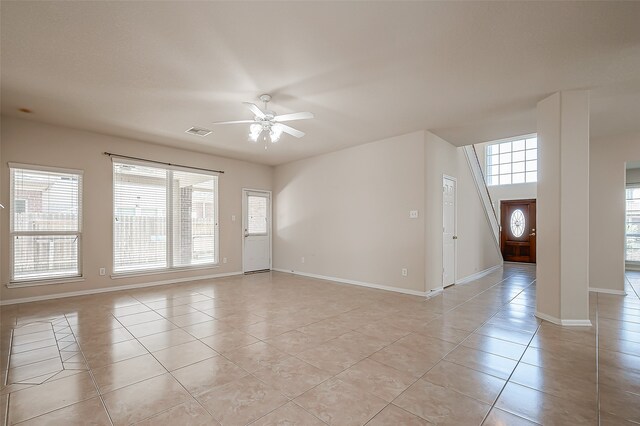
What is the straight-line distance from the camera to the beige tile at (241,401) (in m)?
1.81

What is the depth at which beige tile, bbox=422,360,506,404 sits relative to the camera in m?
2.06

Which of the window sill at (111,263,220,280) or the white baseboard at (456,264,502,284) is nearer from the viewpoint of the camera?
the window sill at (111,263,220,280)

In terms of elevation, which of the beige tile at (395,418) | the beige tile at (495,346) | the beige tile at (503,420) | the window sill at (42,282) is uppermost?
the window sill at (42,282)

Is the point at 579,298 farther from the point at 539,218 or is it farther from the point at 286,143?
the point at 286,143

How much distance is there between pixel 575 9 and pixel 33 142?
6.85 m

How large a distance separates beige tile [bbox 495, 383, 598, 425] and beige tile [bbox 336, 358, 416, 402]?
64 centimetres

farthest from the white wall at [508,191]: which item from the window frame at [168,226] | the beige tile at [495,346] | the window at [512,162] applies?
the window frame at [168,226]

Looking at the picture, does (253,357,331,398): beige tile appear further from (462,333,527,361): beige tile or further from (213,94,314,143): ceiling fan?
(213,94,314,143): ceiling fan

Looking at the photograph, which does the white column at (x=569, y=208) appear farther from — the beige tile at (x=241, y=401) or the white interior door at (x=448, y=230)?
the beige tile at (x=241, y=401)

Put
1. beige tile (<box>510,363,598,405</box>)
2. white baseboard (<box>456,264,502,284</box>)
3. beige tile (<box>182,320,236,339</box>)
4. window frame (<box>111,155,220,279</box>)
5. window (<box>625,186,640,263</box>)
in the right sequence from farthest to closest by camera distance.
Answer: window (<box>625,186,640,263</box>) → white baseboard (<box>456,264,502,284</box>) → window frame (<box>111,155,220,279</box>) → beige tile (<box>182,320,236,339</box>) → beige tile (<box>510,363,598,405</box>)

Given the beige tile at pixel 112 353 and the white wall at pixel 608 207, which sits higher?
the white wall at pixel 608 207

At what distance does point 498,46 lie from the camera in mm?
2547

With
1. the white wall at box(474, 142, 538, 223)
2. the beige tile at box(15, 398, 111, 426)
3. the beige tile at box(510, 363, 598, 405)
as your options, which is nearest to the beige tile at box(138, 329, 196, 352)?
the beige tile at box(15, 398, 111, 426)

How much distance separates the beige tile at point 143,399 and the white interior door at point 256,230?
4969mm
